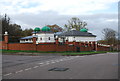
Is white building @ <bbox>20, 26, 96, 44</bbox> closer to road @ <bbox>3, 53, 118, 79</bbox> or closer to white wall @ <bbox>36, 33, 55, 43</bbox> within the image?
white wall @ <bbox>36, 33, 55, 43</bbox>

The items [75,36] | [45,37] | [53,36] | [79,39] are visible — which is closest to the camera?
[45,37]

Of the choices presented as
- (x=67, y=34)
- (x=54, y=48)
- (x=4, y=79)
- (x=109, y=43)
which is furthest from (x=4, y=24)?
(x=4, y=79)

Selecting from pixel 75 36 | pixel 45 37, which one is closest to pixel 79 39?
pixel 75 36

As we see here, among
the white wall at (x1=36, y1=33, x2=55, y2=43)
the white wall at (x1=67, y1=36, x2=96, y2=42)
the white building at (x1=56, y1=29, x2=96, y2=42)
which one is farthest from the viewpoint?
the white wall at (x1=67, y1=36, x2=96, y2=42)

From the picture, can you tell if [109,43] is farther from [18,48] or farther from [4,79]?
[4,79]

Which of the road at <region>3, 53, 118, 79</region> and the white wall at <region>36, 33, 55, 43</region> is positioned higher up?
the white wall at <region>36, 33, 55, 43</region>

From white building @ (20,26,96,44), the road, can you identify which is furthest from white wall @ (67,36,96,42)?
the road

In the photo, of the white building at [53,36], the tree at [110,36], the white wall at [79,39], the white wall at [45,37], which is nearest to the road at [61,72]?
the white wall at [45,37]

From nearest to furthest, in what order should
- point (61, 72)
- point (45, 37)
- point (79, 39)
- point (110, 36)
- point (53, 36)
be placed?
point (61, 72) → point (45, 37) → point (53, 36) → point (79, 39) → point (110, 36)

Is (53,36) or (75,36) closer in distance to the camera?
(53,36)

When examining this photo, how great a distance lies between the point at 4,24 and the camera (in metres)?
59.0

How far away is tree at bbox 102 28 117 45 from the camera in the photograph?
80.2 meters

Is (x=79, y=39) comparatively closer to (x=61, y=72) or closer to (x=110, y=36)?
(x=110, y=36)

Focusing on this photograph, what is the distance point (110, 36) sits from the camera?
8112cm
